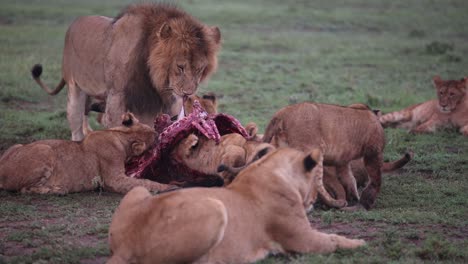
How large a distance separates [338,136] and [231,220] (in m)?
1.77

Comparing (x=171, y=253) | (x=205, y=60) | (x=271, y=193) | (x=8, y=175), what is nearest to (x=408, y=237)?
(x=271, y=193)

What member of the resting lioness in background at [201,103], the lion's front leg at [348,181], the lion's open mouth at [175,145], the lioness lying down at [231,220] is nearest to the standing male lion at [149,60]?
the resting lioness in background at [201,103]

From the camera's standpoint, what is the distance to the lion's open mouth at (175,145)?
19.4 feet

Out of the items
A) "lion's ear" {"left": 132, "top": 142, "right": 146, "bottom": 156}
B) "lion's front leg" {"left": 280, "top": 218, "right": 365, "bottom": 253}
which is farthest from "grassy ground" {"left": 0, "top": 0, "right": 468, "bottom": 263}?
"lion's ear" {"left": 132, "top": 142, "right": 146, "bottom": 156}

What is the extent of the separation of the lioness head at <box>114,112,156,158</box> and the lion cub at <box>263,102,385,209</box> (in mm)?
890

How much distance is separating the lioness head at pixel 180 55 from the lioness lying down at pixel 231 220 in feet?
6.46

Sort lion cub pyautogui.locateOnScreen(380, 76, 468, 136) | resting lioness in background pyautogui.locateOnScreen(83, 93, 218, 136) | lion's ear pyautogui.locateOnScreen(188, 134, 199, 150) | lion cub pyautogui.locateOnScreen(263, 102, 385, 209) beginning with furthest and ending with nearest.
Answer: lion cub pyautogui.locateOnScreen(380, 76, 468, 136) → resting lioness in background pyautogui.locateOnScreen(83, 93, 218, 136) → lion's ear pyautogui.locateOnScreen(188, 134, 199, 150) → lion cub pyautogui.locateOnScreen(263, 102, 385, 209)

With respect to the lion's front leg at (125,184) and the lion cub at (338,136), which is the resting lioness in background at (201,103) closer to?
the lion's front leg at (125,184)

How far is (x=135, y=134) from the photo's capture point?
6.00 m

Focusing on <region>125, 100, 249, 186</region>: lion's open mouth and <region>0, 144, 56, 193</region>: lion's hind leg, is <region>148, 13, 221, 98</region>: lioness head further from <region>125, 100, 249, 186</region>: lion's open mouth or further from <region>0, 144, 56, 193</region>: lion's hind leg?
<region>0, 144, 56, 193</region>: lion's hind leg

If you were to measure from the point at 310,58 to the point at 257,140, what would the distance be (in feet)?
25.1

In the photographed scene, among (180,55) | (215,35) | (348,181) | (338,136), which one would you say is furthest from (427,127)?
(180,55)

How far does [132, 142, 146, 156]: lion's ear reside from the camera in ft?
19.6

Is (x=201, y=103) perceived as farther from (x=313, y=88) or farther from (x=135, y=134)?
(x=313, y=88)
